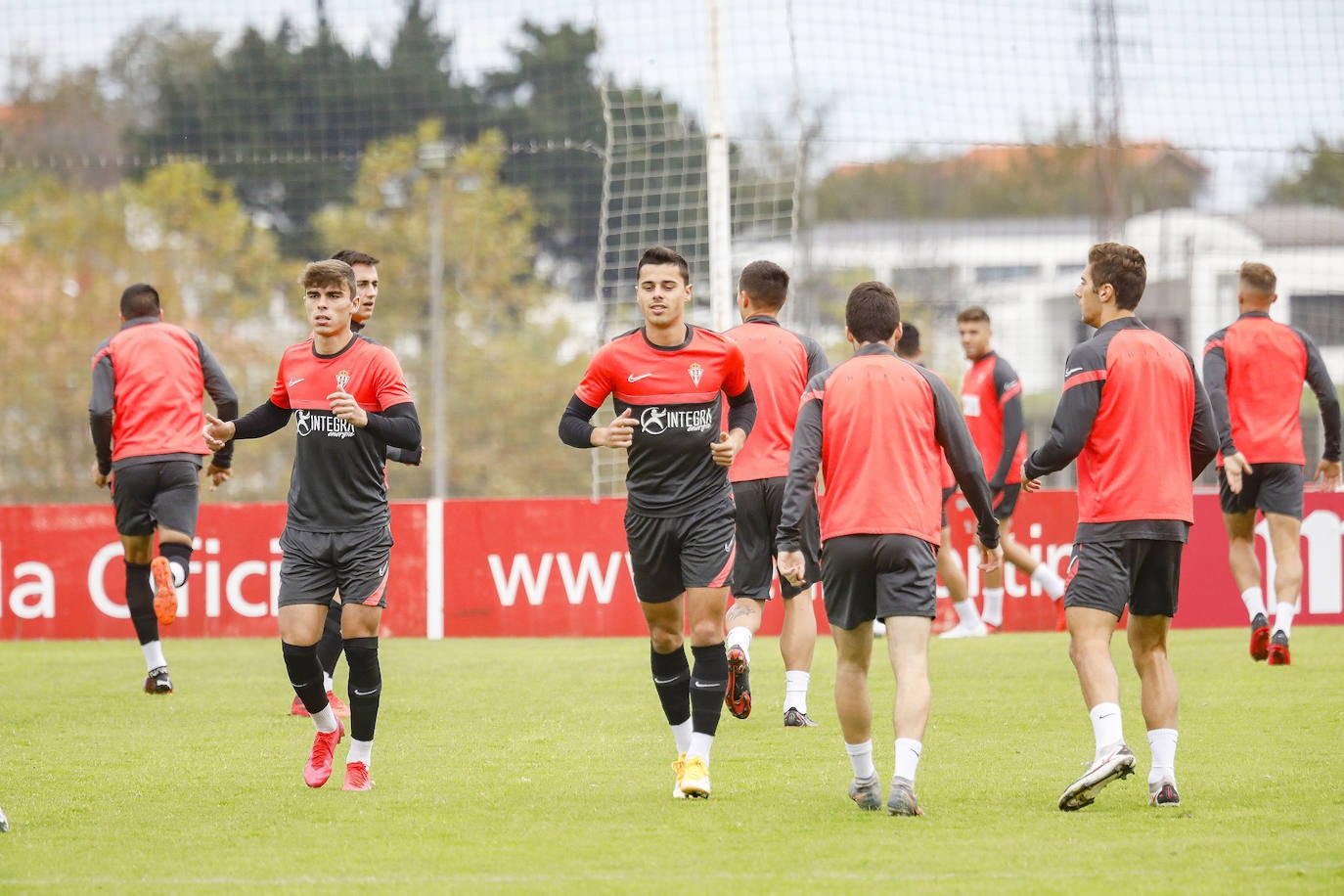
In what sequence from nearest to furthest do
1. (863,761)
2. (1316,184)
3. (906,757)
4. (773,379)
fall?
(906,757)
(863,761)
(773,379)
(1316,184)

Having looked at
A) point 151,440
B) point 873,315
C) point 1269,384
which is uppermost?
point 873,315

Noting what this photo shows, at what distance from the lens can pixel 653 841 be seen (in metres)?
5.44

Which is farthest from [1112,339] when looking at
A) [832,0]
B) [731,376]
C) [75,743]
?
[832,0]

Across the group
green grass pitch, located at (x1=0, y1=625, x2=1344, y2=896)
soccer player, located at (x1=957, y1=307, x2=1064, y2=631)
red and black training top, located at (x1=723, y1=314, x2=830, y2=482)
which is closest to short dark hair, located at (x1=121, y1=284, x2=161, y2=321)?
green grass pitch, located at (x1=0, y1=625, x2=1344, y2=896)

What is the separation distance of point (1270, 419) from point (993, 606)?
3.65 m

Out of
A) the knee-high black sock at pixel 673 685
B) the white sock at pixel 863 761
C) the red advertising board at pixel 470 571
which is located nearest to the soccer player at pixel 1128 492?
the white sock at pixel 863 761

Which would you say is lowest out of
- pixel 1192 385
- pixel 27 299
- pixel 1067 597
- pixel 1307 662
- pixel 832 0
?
pixel 1307 662

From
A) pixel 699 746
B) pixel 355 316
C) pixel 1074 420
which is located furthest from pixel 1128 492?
pixel 355 316

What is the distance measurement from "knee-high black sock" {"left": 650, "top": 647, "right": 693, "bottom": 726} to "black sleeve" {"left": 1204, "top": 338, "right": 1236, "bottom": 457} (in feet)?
14.0

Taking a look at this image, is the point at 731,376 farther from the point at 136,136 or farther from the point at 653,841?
the point at 136,136

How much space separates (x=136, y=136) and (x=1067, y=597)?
26651 mm

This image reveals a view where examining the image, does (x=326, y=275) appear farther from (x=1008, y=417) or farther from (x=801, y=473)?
(x=1008, y=417)

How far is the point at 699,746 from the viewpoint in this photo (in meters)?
6.40

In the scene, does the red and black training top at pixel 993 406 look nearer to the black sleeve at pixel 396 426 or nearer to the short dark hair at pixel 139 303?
the short dark hair at pixel 139 303
